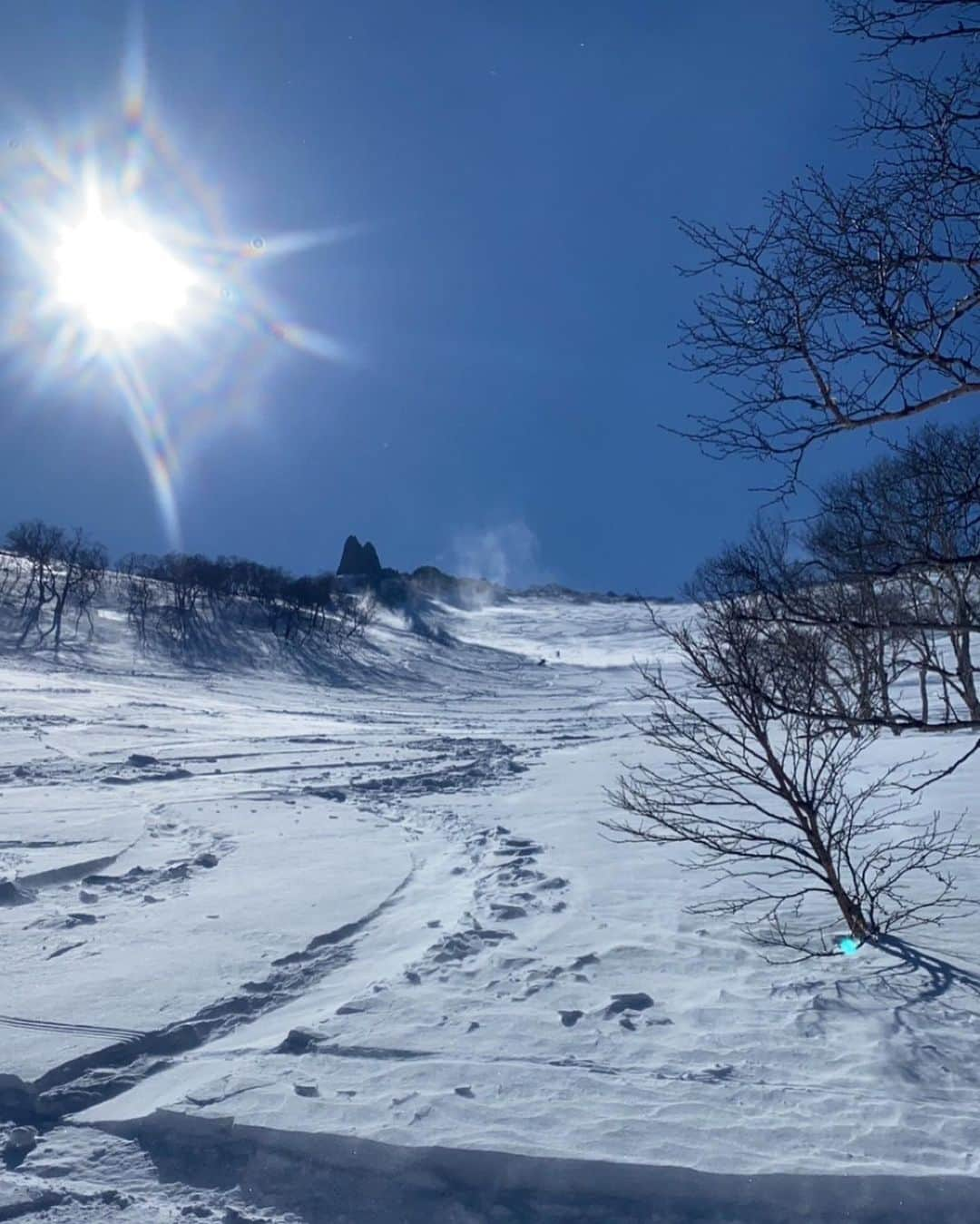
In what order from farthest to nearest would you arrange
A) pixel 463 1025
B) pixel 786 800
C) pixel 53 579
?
pixel 53 579 < pixel 786 800 < pixel 463 1025

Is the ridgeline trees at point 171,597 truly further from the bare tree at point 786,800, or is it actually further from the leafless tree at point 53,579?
the bare tree at point 786,800

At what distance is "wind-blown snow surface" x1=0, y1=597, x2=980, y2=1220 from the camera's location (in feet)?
10.7

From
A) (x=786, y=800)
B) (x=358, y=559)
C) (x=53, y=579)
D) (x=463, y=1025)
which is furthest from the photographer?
(x=358, y=559)

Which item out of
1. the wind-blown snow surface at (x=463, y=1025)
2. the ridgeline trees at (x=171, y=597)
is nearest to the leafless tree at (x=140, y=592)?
the ridgeline trees at (x=171, y=597)

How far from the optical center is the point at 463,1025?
4578 mm

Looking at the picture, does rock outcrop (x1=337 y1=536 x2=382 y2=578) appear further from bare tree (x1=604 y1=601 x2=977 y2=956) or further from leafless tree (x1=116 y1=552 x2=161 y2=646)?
bare tree (x1=604 y1=601 x2=977 y2=956)

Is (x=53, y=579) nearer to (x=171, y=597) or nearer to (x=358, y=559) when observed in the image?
(x=171, y=597)

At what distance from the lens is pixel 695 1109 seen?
12.0 ft

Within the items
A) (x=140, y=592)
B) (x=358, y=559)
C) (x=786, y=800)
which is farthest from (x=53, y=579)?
(x=358, y=559)

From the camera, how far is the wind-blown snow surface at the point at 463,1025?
3.28m

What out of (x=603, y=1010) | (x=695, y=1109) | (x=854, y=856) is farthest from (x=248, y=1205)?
(x=854, y=856)

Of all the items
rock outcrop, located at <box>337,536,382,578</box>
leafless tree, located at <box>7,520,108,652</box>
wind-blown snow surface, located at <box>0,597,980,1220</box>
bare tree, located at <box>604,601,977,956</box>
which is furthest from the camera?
rock outcrop, located at <box>337,536,382,578</box>

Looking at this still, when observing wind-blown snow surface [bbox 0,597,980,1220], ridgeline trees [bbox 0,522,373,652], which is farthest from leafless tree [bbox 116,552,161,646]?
wind-blown snow surface [bbox 0,597,980,1220]

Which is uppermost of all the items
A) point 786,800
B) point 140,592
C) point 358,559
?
point 358,559
